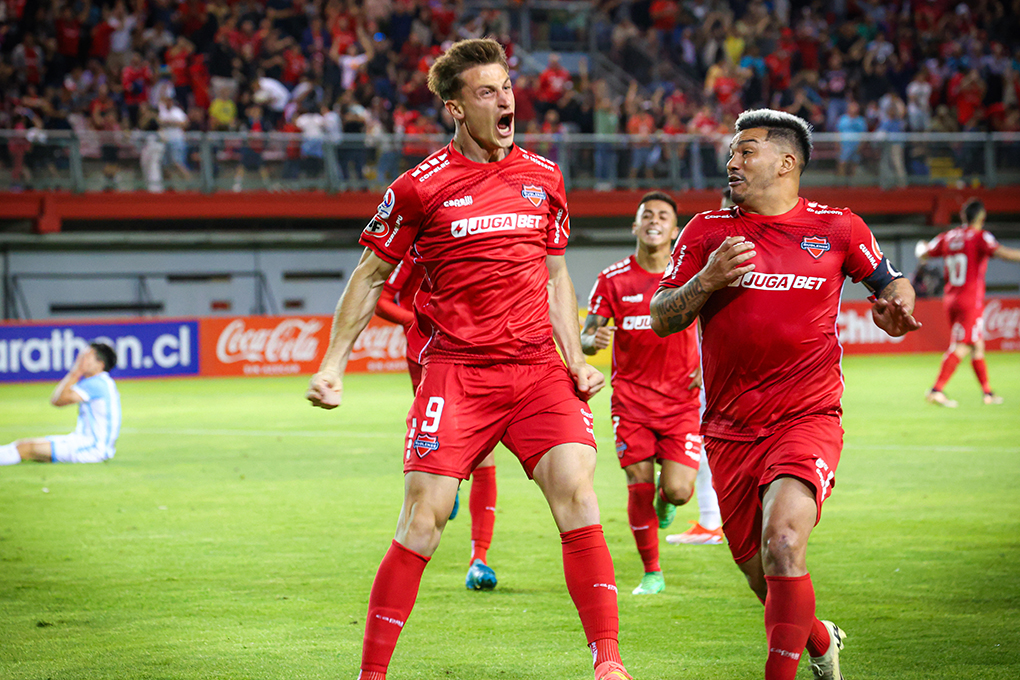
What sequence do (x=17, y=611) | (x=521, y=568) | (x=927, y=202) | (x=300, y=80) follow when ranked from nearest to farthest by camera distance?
(x=17, y=611)
(x=521, y=568)
(x=300, y=80)
(x=927, y=202)

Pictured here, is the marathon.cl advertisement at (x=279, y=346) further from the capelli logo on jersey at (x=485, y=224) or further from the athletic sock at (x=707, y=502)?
the capelli logo on jersey at (x=485, y=224)

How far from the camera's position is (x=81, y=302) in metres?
27.2

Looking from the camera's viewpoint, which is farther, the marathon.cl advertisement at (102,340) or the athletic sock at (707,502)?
the marathon.cl advertisement at (102,340)

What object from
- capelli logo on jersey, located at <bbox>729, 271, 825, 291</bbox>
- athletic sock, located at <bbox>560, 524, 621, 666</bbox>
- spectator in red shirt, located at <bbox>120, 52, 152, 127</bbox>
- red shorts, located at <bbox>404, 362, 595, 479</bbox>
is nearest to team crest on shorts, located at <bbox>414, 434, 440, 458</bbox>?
red shorts, located at <bbox>404, 362, 595, 479</bbox>

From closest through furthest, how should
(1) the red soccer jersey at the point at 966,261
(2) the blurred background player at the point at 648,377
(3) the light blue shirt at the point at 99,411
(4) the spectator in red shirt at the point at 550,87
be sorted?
1. (2) the blurred background player at the point at 648,377
2. (3) the light blue shirt at the point at 99,411
3. (1) the red soccer jersey at the point at 966,261
4. (4) the spectator in red shirt at the point at 550,87

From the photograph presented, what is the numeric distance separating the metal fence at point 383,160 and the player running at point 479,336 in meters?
20.2

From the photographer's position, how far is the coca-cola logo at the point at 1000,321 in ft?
89.8

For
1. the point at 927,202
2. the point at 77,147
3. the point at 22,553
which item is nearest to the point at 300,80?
the point at 77,147

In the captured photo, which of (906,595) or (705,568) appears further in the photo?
(705,568)

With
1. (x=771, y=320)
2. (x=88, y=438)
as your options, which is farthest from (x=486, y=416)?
(x=88, y=438)

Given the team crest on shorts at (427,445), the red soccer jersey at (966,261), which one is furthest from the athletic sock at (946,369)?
the team crest on shorts at (427,445)

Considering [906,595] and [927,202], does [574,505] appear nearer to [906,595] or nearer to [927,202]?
[906,595]

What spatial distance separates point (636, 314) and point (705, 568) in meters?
1.69

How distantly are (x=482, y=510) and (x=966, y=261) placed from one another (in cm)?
1236
